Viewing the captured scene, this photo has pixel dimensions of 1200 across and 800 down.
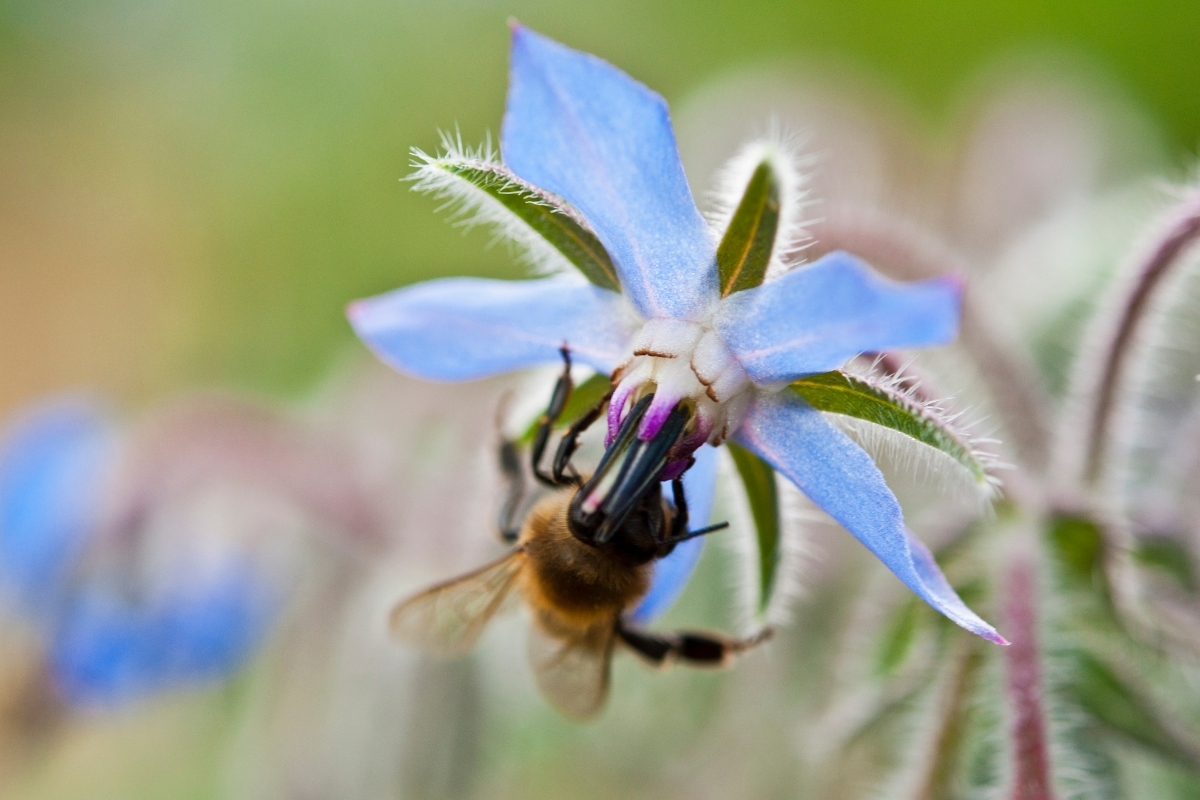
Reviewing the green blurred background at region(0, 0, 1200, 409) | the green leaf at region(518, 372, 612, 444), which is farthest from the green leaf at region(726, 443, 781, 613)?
the green blurred background at region(0, 0, 1200, 409)

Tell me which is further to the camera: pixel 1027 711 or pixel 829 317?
pixel 1027 711

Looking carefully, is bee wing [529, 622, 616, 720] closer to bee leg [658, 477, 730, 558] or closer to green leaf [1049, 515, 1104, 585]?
bee leg [658, 477, 730, 558]

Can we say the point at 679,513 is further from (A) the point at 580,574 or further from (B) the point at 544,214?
(B) the point at 544,214

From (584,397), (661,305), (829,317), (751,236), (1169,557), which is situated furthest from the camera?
(1169,557)

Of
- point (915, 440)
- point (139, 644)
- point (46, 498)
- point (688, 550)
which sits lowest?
point (139, 644)

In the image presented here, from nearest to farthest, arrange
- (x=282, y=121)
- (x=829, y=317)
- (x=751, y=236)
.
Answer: (x=829, y=317), (x=751, y=236), (x=282, y=121)

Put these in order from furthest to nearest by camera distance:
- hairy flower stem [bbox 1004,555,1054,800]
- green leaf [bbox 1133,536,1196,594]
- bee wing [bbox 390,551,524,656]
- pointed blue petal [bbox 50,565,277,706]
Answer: pointed blue petal [bbox 50,565,277,706] → green leaf [bbox 1133,536,1196,594] → bee wing [bbox 390,551,524,656] → hairy flower stem [bbox 1004,555,1054,800]

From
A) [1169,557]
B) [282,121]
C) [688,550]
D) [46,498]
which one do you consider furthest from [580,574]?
[282,121]

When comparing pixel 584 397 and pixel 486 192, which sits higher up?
pixel 486 192

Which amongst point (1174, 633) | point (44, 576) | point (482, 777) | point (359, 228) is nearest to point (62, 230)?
point (359, 228)
